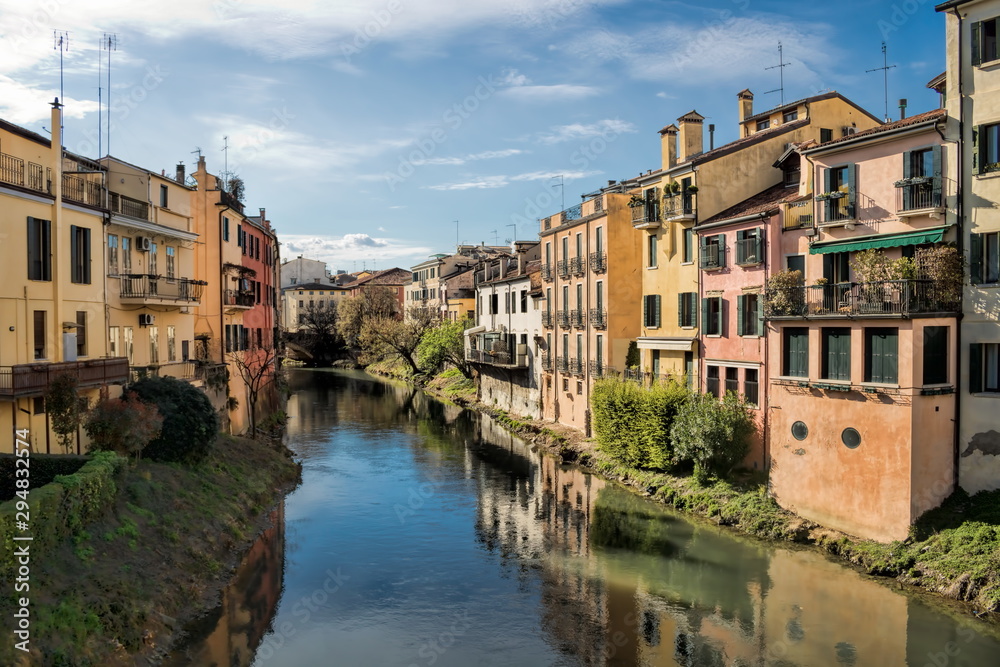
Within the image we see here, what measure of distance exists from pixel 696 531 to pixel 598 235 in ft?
67.7

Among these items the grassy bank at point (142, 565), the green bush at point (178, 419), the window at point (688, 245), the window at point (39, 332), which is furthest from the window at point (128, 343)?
the window at point (688, 245)

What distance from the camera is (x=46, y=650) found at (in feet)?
49.5

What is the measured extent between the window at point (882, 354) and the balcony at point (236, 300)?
105ft

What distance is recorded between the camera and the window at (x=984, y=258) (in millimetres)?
23422

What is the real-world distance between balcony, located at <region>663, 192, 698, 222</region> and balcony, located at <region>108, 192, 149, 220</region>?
23840 millimetres

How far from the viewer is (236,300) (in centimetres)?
4409

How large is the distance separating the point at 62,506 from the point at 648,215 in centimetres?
2969

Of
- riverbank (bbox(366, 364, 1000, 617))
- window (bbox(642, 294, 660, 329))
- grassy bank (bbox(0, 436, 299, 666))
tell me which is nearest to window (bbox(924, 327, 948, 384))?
riverbank (bbox(366, 364, 1000, 617))

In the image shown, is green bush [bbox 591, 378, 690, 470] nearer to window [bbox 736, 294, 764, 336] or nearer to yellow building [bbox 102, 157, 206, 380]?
window [bbox 736, 294, 764, 336]

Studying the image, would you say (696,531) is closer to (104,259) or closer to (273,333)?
(104,259)

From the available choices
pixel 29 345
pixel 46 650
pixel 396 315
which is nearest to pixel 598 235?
pixel 29 345

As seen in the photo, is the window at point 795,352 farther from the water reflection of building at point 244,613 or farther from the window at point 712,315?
the water reflection of building at point 244,613

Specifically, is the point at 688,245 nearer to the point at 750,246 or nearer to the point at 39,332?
the point at 750,246

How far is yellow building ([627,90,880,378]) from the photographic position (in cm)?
3647
